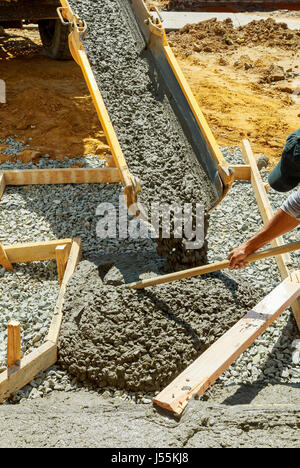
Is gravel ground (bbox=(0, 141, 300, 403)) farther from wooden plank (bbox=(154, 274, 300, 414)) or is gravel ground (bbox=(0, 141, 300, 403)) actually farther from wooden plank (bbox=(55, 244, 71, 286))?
wooden plank (bbox=(154, 274, 300, 414))

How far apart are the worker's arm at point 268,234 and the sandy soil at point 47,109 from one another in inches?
152

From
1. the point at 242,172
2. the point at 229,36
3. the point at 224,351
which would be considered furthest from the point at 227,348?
the point at 229,36

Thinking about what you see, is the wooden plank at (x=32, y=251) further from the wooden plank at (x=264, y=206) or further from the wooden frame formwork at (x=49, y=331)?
the wooden plank at (x=264, y=206)

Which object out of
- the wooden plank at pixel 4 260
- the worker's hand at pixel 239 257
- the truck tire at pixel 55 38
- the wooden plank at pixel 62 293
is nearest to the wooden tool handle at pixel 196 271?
the worker's hand at pixel 239 257

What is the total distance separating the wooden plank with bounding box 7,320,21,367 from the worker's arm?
60.7 inches

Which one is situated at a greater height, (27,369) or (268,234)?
(268,234)

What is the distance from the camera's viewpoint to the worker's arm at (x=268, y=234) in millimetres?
3076

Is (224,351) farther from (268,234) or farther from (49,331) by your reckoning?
(49,331)

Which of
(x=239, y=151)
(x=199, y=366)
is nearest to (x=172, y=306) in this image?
(x=199, y=366)

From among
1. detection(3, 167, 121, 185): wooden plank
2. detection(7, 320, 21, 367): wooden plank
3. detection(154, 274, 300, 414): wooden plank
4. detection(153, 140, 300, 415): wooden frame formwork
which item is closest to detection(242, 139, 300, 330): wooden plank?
detection(153, 140, 300, 415): wooden frame formwork

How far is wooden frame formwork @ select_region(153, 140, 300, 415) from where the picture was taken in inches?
116

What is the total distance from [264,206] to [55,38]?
6.41 metres

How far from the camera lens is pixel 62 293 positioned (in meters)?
3.91
